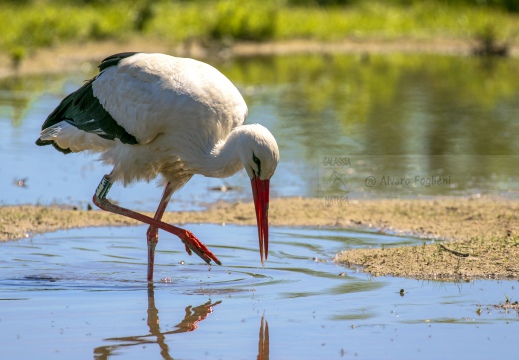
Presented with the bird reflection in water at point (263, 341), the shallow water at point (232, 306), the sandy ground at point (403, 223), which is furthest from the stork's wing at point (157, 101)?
the bird reflection in water at point (263, 341)

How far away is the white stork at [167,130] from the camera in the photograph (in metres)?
6.38

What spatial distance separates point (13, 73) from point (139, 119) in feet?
38.2

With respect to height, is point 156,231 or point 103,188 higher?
point 103,188

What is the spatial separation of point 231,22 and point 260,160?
1748 cm

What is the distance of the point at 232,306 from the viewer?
6.12 meters

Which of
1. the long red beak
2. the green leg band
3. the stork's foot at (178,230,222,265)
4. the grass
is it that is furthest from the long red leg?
the grass

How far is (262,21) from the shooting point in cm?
2395

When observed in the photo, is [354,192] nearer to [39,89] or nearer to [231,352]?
[231,352]

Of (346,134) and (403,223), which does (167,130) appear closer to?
(403,223)

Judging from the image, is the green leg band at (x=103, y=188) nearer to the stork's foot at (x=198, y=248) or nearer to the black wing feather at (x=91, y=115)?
the black wing feather at (x=91, y=115)

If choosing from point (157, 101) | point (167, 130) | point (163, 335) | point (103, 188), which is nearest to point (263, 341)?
point (163, 335)

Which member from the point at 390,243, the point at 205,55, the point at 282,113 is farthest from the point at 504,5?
the point at 390,243

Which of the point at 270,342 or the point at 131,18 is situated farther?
the point at 131,18

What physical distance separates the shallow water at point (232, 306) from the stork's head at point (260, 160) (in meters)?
0.52
